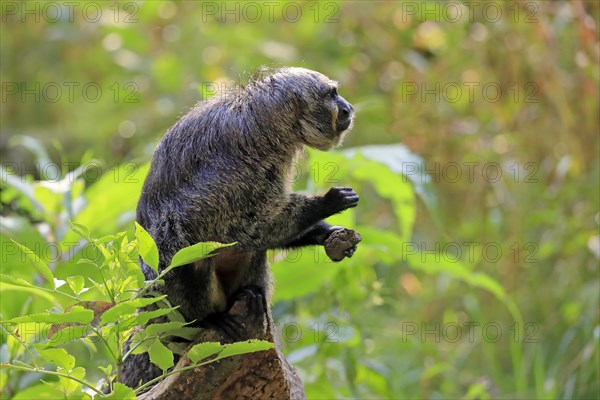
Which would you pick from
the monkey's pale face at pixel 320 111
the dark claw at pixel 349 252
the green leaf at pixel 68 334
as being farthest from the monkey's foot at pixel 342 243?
the green leaf at pixel 68 334

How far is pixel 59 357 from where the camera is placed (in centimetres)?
223

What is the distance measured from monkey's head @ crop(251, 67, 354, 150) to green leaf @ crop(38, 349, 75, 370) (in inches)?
52.8

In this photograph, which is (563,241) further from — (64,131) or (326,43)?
(64,131)

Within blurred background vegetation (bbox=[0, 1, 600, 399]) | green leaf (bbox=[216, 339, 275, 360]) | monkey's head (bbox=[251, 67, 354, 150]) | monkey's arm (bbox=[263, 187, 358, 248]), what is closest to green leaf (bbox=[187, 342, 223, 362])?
green leaf (bbox=[216, 339, 275, 360])

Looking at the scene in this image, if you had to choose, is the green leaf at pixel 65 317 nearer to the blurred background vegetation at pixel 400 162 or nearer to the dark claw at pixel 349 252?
the dark claw at pixel 349 252

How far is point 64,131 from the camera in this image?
24.5ft

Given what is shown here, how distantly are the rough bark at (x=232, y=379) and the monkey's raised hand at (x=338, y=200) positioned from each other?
1.72 ft

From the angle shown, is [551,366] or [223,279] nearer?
[223,279]

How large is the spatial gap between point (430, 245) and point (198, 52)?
2704 mm

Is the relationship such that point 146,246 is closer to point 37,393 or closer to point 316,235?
point 316,235

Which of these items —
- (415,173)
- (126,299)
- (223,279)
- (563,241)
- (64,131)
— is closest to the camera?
(126,299)

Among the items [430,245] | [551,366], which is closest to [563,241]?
[551,366]

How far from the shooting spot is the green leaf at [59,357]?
2.20m

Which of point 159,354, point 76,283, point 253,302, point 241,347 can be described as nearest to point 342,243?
point 253,302
